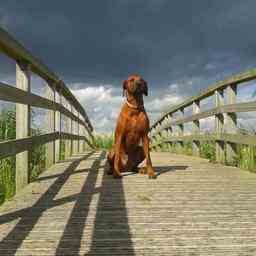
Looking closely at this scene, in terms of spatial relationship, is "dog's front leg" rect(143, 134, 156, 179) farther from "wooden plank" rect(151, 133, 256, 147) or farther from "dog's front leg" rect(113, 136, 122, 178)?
"wooden plank" rect(151, 133, 256, 147)

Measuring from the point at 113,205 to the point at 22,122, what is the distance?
56.0 inches

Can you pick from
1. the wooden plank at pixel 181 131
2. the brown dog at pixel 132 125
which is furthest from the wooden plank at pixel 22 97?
the wooden plank at pixel 181 131

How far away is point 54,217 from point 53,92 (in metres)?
3.36

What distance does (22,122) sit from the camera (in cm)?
431

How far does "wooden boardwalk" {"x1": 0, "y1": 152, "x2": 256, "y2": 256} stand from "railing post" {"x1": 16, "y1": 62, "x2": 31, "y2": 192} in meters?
0.14

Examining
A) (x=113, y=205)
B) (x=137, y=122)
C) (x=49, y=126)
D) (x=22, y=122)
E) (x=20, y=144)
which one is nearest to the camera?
(x=113, y=205)

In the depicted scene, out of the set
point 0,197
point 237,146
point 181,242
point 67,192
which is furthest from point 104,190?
point 237,146

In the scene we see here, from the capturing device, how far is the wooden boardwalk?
2.49 m

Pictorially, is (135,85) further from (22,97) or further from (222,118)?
(222,118)

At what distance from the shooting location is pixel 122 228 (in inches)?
112

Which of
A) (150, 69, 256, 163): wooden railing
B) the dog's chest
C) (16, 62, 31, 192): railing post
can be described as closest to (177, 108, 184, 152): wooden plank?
(150, 69, 256, 163): wooden railing

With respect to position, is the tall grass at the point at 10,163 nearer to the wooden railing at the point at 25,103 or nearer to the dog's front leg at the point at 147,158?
the wooden railing at the point at 25,103

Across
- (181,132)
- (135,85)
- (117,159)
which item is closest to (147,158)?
(117,159)

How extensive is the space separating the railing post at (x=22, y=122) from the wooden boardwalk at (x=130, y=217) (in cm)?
14
